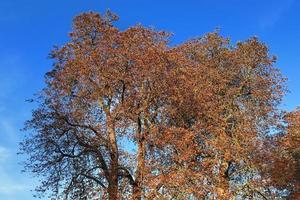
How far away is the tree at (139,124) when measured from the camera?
37.4m

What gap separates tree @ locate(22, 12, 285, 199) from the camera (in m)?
37.4

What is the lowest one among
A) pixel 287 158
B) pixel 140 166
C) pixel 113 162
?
pixel 140 166

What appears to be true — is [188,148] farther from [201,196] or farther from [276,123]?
[276,123]

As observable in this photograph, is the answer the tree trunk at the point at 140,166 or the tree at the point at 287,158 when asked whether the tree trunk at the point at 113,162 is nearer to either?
the tree trunk at the point at 140,166

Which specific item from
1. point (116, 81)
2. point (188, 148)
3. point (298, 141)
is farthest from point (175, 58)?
point (298, 141)

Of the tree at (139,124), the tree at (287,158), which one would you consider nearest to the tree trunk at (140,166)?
the tree at (139,124)

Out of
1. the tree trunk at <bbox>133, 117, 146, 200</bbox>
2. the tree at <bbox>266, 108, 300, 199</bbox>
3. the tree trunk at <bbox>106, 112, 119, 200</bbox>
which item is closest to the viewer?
the tree trunk at <bbox>133, 117, 146, 200</bbox>

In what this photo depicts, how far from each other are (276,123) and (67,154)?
60.6ft

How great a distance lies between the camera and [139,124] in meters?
39.6

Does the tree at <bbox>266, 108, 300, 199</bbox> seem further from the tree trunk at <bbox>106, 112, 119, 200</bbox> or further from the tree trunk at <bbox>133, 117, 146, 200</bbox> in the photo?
the tree trunk at <bbox>106, 112, 119, 200</bbox>

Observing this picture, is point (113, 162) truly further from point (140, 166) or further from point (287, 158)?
point (287, 158)

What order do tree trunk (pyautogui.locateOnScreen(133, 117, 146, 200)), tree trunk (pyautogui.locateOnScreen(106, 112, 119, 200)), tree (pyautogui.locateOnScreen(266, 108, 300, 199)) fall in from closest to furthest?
tree trunk (pyautogui.locateOnScreen(133, 117, 146, 200)), tree trunk (pyautogui.locateOnScreen(106, 112, 119, 200)), tree (pyautogui.locateOnScreen(266, 108, 300, 199))

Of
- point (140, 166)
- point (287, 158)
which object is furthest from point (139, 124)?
point (287, 158)

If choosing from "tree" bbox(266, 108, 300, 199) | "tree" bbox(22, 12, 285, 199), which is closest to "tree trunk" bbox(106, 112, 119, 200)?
"tree" bbox(22, 12, 285, 199)
